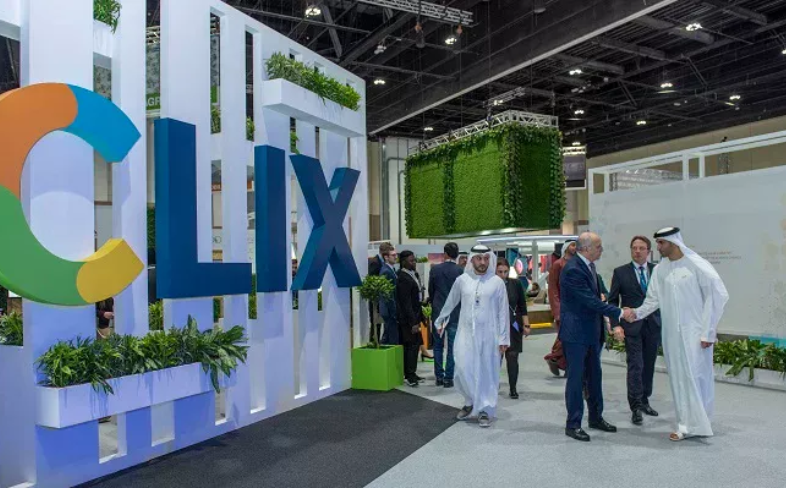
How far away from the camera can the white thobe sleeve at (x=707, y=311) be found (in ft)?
15.1

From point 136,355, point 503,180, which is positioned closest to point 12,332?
point 136,355

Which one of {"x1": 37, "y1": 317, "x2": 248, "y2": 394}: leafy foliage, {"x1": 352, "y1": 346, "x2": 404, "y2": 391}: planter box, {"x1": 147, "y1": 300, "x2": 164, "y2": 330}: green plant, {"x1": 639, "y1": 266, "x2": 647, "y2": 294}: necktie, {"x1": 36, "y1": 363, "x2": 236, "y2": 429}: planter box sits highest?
{"x1": 639, "y1": 266, "x2": 647, "y2": 294}: necktie

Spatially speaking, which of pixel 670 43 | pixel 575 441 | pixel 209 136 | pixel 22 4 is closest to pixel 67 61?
pixel 22 4

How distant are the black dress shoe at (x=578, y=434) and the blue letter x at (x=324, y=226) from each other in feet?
8.68

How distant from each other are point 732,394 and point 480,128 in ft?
14.1

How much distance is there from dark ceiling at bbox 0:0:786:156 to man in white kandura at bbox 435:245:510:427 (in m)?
4.44

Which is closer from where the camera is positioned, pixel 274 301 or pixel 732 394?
pixel 274 301

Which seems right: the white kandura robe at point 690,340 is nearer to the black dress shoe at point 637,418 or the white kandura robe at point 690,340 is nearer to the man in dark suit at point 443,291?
the black dress shoe at point 637,418

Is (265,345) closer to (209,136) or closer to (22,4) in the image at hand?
(209,136)

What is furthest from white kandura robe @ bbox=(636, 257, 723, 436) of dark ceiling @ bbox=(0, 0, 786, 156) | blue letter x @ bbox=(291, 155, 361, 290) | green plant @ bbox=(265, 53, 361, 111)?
dark ceiling @ bbox=(0, 0, 786, 156)

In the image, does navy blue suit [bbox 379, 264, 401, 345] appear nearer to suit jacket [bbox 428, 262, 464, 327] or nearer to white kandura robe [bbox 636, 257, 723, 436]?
suit jacket [bbox 428, 262, 464, 327]

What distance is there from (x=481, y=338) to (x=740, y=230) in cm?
398

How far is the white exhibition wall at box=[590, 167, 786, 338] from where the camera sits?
7.04 m

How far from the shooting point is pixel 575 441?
4715 mm
